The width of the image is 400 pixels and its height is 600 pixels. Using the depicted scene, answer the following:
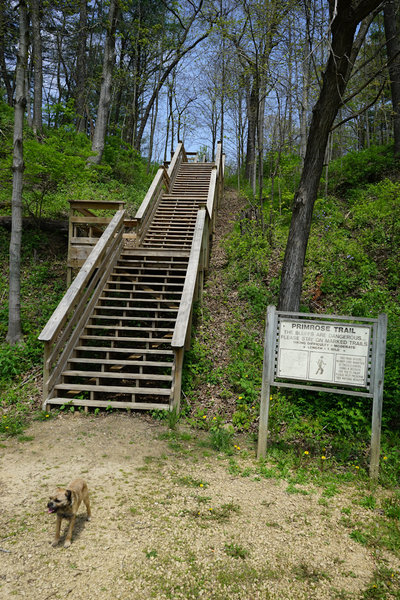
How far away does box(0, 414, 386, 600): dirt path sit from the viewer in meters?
2.28

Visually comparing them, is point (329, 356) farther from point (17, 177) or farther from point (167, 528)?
point (17, 177)

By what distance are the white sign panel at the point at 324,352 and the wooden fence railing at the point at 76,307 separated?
3087mm

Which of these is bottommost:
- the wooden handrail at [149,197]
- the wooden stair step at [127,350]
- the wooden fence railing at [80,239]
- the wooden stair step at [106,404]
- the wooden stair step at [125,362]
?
the wooden stair step at [106,404]

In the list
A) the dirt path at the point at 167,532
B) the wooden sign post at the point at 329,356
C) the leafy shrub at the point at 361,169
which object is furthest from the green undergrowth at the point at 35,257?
the leafy shrub at the point at 361,169

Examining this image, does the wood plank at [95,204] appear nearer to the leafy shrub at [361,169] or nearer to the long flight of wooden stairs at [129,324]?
the long flight of wooden stairs at [129,324]

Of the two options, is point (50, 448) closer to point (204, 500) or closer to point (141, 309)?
point (204, 500)

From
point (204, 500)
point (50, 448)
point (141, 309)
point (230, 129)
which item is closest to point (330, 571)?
point (204, 500)

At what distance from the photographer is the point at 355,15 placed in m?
5.00

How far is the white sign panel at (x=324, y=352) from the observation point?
12.4 feet

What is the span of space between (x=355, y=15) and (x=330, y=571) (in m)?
6.58

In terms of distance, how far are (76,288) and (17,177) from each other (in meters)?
2.38

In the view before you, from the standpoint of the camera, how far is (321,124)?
549 centimetres

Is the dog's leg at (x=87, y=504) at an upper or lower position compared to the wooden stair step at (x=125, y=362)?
lower

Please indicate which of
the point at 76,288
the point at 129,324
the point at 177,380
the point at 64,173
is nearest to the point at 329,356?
the point at 177,380
